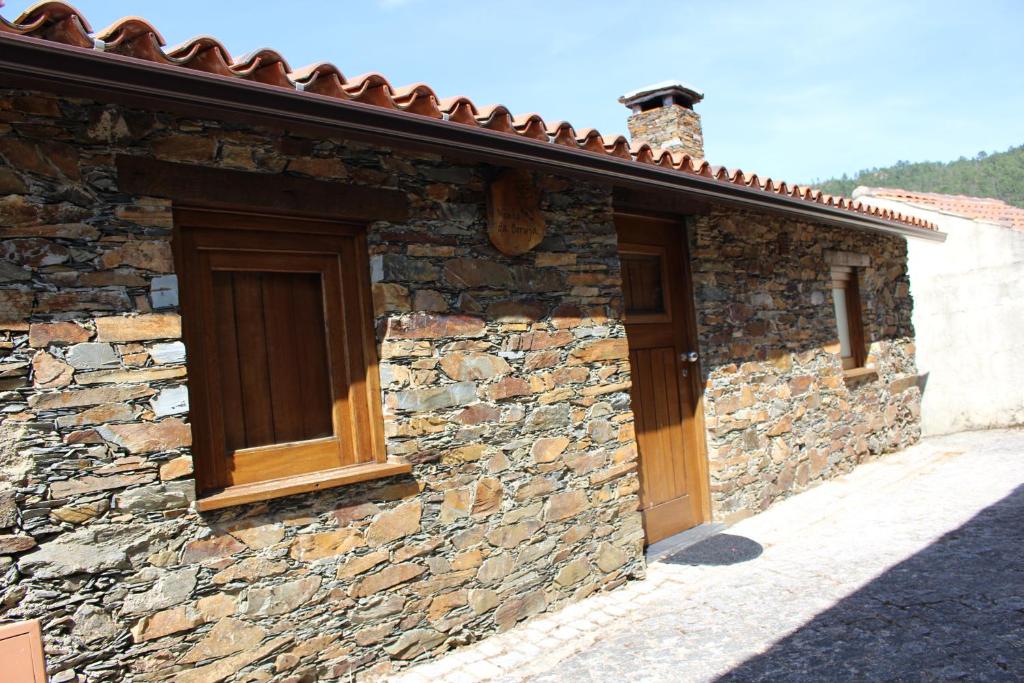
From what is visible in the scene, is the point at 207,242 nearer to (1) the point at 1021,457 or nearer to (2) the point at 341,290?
(2) the point at 341,290

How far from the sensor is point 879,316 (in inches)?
333

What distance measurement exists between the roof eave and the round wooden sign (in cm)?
19

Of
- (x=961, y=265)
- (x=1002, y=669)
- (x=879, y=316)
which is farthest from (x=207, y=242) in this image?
(x=961, y=265)

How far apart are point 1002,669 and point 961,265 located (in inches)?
300

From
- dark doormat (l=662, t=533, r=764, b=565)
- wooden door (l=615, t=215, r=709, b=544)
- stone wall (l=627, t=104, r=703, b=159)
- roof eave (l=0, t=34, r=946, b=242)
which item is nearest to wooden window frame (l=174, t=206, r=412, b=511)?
roof eave (l=0, t=34, r=946, b=242)

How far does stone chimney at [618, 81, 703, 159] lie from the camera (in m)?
7.05

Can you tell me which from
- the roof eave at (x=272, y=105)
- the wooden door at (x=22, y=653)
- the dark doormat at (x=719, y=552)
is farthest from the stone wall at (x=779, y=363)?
the wooden door at (x=22, y=653)

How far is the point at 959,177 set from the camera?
99.5 ft

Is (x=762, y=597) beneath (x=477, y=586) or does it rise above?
beneath

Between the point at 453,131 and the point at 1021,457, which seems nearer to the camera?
the point at 453,131

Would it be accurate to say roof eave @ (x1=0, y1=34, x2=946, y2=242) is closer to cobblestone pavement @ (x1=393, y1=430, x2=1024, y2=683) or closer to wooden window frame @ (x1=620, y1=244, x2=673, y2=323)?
wooden window frame @ (x1=620, y1=244, x2=673, y2=323)

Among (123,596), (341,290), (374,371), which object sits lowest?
(123,596)

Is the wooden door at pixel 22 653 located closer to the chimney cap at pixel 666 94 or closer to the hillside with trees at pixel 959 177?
the chimney cap at pixel 666 94

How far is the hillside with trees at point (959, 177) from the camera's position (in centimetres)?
2719
